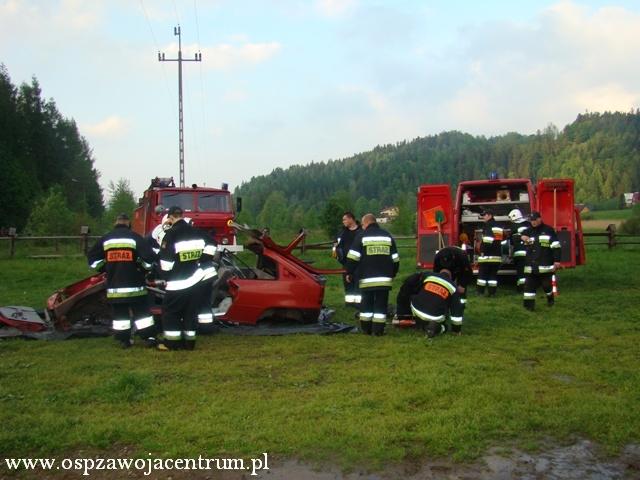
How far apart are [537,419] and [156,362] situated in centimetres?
400

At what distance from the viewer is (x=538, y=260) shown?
10.3 m

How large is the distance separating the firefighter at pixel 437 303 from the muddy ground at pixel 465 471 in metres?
3.87

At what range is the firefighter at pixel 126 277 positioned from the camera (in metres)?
7.49

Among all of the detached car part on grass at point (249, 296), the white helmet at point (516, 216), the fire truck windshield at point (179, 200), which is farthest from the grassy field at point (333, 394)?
the fire truck windshield at point (179, 200)

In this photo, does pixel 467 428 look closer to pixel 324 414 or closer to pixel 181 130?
pixel 324 414

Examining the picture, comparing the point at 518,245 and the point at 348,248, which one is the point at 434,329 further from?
the point at 518,245

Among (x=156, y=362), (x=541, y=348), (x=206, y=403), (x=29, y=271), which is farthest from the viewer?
(x=29, y=271)

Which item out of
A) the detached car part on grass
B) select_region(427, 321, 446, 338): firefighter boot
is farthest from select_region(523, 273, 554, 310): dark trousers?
the detached car part on grass

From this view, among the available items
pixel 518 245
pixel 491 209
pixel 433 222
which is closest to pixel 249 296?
pixel 433 222

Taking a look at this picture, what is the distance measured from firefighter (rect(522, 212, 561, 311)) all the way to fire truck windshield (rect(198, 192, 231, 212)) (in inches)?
285

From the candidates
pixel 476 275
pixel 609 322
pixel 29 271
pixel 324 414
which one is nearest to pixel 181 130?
pixel 29 271

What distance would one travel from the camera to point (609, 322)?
8.80 meters

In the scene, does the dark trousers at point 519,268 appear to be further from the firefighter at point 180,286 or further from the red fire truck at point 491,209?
the firefighter at point 180,286

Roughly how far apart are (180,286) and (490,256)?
22.4 ft
